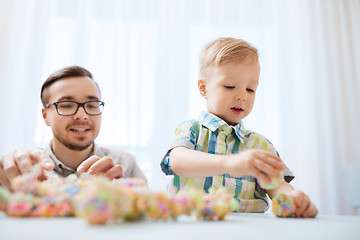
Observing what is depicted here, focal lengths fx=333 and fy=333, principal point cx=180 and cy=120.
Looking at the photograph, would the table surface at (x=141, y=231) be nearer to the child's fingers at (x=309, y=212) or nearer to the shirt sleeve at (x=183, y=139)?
the child's fingers at (x=309, y=212)

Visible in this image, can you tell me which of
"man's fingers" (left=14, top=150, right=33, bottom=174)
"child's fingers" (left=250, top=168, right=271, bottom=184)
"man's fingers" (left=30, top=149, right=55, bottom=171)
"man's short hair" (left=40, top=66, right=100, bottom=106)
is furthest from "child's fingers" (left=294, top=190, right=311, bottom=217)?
"man's short hair" (left=40, top=66, right=100, bottom=106)

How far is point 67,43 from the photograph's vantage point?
2.79m

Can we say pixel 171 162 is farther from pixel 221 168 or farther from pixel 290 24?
pixel 290 24

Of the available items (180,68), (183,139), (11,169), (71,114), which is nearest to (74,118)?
(71,114)

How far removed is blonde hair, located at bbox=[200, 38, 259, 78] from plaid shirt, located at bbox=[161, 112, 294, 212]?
0.56 feet

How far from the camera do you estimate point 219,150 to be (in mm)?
1021

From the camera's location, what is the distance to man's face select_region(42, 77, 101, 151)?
1325 millimetres

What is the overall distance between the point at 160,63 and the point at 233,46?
69.6 inches

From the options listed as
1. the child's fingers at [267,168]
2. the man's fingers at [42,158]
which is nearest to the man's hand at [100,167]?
the man's fingers at [42,158]

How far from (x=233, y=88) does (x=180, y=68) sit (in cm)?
181

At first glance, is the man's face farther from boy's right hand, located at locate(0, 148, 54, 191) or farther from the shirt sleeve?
the shirt sleeve

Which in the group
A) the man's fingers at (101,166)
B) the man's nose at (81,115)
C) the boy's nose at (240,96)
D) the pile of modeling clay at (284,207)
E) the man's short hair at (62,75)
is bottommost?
the pile of modeling clay at (284,207)

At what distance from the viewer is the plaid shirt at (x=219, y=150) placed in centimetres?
100

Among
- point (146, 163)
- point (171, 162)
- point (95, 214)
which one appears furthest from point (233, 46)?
point (146, 163)
